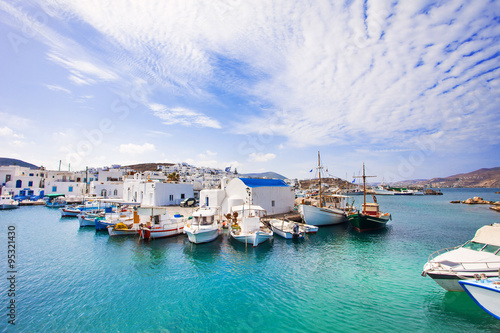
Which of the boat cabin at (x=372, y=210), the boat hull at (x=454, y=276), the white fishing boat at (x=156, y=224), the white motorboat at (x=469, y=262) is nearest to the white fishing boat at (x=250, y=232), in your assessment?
the white fishing boat at (x=156, y=224)

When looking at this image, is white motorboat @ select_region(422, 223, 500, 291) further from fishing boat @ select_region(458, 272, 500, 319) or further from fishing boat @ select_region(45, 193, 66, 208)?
fishing boat @ select_region(45, 193, 66, 208)

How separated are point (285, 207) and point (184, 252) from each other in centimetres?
2004

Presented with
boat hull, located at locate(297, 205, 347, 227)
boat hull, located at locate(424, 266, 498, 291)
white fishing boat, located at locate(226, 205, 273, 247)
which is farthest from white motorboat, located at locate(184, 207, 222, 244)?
boat hull, located at locate(424, 266, 498, 291)

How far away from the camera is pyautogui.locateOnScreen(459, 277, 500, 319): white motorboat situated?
862 cm

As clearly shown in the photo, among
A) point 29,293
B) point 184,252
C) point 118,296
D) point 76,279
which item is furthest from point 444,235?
point 29,293

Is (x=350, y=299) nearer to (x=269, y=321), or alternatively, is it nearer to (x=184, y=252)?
(x=269, y=321)

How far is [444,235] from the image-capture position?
25.9 m

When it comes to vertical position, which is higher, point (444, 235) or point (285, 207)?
point (285, 207)

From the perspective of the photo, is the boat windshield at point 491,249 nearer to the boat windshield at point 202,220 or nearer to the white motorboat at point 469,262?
the white motorboat at point 469,262

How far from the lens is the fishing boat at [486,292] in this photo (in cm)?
862

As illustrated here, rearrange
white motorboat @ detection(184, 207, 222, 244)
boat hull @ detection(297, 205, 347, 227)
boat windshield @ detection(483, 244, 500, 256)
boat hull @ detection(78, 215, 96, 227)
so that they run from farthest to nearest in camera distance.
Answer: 1. boat hull @ detection(297, 205, 347, 227)
2. boat hull @ detection(78, 215, 96, 227)
3. white motorboat @ detection(184, 207, 222, 244)
4. boat windshield @ detection(483, 244, 500, 256)

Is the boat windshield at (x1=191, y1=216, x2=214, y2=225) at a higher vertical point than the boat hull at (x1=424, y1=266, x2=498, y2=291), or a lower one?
higher

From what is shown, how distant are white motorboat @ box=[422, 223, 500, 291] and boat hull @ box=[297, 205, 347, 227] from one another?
17051 mm

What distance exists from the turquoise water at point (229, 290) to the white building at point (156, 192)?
65.4ft
